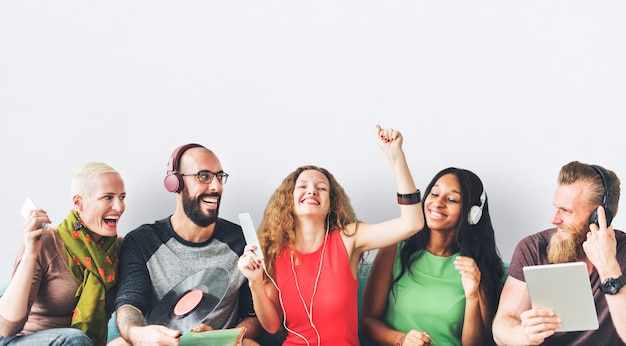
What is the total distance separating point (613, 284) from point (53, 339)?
230cm

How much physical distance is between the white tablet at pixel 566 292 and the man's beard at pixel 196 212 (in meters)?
1.48

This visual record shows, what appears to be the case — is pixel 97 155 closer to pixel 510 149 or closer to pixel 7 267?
pixel 7 267

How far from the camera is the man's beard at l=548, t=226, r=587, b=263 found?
10.8 feet

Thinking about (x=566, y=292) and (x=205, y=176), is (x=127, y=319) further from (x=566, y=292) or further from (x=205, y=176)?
(x=566, y=292)

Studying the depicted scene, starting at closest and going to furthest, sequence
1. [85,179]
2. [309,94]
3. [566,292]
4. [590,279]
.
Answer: [566,292] → [590,279] → [85,179] → [309,94]

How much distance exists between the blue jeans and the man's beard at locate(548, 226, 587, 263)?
203 cm

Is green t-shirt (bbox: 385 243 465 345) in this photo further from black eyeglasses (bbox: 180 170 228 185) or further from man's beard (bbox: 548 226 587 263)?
black eyeglasses (bbox: 180 170 228 185)

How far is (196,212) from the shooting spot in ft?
11.9

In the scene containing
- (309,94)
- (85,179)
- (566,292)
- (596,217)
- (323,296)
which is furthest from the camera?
(309,94)

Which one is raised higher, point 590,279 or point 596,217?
point 596,217

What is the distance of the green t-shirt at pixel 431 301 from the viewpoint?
3.50 m

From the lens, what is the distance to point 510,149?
4.00 meters

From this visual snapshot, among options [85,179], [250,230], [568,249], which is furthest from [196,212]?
[568,249]

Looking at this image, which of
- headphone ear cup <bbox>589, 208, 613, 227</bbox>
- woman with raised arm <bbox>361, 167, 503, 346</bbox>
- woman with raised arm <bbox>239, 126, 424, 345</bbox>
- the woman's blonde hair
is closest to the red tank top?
woman with raised arm <bbox>239, 126, 424, 345</bbox>
